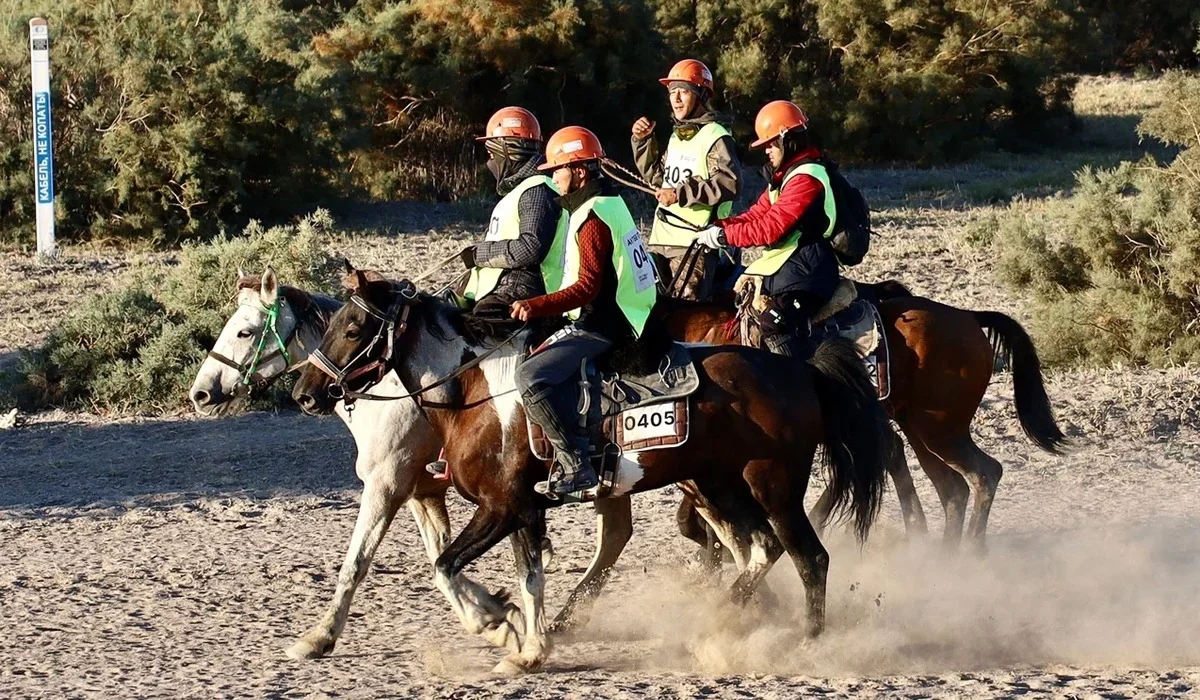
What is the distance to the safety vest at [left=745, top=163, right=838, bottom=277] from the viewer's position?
8.05 meters

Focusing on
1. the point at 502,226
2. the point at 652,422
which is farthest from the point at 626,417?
the point at 502,226

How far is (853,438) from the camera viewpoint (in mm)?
6992

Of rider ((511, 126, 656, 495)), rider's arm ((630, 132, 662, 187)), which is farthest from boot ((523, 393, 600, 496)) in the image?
rider's arm ((630, 132, 662, 187))

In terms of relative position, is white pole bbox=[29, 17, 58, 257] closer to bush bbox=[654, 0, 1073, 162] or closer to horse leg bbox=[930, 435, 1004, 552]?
bush bbox=[654, 0, 1073, 162]

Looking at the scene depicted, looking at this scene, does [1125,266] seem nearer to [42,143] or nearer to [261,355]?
[261,355]

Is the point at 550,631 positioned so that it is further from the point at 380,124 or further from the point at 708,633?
the point at 380,124

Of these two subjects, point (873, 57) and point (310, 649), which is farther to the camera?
point (873, 57)

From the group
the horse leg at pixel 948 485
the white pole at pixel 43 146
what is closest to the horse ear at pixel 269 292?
the horse leg at pixel 948 485

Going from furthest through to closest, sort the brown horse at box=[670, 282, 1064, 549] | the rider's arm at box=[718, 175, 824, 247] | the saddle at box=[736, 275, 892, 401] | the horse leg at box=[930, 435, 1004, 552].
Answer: the horse leg at box=[930, 435, 1004, 552]
the brown horse at box=[670, 282, 1064, 549]
the saddle at box=[736, 275, 892, 401]
the rider's arm at box=[718, 175, 824, 247]

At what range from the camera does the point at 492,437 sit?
683 cm

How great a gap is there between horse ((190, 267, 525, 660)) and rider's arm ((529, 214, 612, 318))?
3.45 ft

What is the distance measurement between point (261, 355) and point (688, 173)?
279 cm

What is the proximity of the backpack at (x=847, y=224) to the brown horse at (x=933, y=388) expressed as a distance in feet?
1.19

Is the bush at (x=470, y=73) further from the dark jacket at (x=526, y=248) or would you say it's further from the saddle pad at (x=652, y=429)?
the saddle pad at (x=652, y=429)
